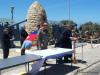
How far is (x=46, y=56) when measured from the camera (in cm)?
653

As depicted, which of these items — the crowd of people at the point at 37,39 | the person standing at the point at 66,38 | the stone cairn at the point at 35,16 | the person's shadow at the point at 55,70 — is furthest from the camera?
the stone cairn at the point at 35,16

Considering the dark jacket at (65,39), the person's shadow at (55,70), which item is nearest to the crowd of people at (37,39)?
the dark jacket at (65,39)

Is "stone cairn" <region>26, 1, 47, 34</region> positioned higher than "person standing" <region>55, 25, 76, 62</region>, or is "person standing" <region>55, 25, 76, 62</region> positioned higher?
"stone cairn" <region>26, 1, 47, 34</region>

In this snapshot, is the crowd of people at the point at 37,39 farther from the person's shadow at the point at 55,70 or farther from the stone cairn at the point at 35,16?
the stone cairn at the point at 35,16

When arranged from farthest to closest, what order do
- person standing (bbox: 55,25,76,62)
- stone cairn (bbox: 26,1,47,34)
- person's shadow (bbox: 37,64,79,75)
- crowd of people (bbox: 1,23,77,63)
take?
stone cairn (bbox: 26,1,47,34) → person standing (bbox: 55,25,76,62) → crowd of people (bbox: 1,23,77,63) → person's shadow (bbox: 37,64,79,75)

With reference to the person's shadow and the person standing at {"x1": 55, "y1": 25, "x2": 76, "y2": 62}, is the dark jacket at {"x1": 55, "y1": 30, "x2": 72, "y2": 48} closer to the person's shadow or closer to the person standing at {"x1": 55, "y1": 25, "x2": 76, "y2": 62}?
the person standing at {"x1": 55, "y1": 25, "x2": 76, "y2": 62}

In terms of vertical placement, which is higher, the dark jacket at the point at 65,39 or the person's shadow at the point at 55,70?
the dark jacket at the point at 65,39

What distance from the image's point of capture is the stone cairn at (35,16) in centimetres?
1900

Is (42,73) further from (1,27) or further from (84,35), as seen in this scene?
(84,35)

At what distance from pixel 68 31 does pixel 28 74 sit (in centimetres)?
369

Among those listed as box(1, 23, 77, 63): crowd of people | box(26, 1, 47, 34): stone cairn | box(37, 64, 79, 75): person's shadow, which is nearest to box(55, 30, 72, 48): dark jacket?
box(1, 23, 77, 63): crowd of people

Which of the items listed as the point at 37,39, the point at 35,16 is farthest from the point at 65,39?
the point at 35,16

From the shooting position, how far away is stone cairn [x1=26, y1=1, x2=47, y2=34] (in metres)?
19.0

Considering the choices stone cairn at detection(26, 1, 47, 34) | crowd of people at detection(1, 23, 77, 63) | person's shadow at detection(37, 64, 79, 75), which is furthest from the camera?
stone cairn at detection(26, 1, 47, 34)
